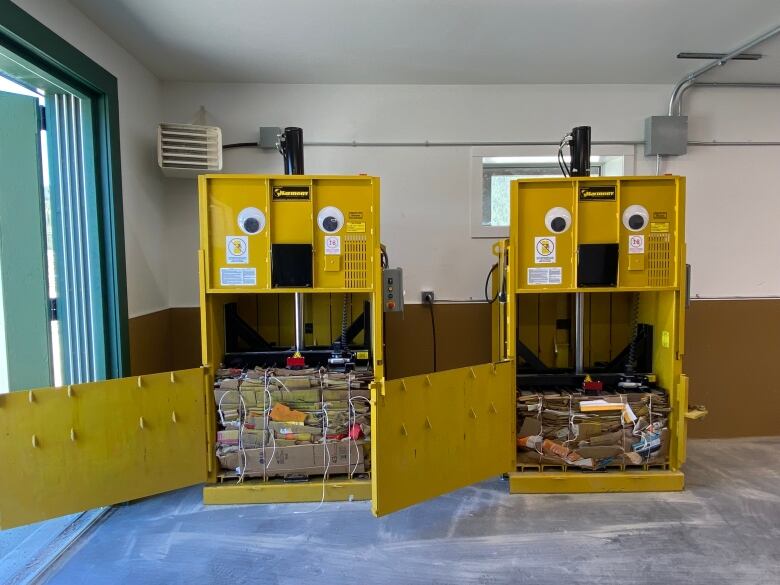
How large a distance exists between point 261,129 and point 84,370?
6.95ft

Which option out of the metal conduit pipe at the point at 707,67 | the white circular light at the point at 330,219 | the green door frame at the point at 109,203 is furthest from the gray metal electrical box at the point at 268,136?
the metal conduit pipe at the point at 707,67

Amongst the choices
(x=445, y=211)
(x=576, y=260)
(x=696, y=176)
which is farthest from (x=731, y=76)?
(x=445, y=211)

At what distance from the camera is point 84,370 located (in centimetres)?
258

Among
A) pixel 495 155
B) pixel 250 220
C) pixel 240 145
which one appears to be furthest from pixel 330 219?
pixel 495 155

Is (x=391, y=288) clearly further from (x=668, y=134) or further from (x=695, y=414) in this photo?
(x=668, y=134)

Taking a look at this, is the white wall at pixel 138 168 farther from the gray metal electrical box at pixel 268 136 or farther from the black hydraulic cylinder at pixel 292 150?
the black hydraulic cylinder at pixel 292 150

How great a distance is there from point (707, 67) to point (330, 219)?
303 centimetres

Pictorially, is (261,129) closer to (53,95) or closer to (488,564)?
(53,95)

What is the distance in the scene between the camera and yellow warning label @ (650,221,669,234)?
2631 millimetres

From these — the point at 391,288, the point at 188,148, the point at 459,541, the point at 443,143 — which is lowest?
the point at 459,541

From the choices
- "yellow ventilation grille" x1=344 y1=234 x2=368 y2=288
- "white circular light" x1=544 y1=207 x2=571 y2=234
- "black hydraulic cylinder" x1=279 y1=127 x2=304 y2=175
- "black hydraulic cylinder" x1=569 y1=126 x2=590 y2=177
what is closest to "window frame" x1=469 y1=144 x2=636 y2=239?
"black hydraulic cylinder" x1=569 y1=126 x2=590 y2=177

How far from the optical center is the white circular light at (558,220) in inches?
104

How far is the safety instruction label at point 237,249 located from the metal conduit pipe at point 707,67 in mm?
3483

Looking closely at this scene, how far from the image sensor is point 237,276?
2.56 metres
